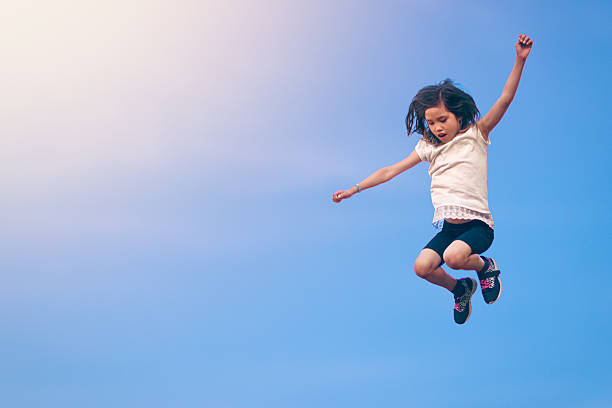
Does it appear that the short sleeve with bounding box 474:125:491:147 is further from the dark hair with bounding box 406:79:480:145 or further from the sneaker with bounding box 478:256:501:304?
the sneaker with bounding box 478:256:501:304

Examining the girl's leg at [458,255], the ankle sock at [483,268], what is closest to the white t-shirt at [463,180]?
the girl's leg at [458,255]

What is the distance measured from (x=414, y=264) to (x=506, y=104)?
1.98 meters

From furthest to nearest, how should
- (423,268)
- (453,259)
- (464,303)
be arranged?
(464,303) → (423,268) → (453,259)

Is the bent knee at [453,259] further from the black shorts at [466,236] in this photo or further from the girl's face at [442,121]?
the girl's face at [442,121]

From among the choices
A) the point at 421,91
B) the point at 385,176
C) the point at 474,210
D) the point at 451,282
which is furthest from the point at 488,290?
the point at 421,91

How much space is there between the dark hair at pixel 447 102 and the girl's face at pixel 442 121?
0.04 m

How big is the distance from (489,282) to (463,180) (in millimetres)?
1237

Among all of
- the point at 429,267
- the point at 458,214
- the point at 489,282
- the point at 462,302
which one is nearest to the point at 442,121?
the point at 458,214

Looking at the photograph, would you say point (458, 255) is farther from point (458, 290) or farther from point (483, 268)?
point (458, 290)

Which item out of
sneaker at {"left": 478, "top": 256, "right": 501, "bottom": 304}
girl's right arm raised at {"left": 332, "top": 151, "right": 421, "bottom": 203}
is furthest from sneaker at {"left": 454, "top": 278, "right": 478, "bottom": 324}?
girl's right arm raised at {"left": 332, "top": 151, "right": 421, "bottom": 203}

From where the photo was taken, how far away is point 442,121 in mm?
7516

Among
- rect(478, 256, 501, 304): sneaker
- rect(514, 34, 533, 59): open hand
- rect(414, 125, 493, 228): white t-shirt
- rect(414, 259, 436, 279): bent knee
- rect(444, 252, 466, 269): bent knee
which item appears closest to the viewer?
rect(514, 34, 533, 59): open hand

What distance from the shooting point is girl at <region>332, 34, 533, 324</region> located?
7465 millimetres

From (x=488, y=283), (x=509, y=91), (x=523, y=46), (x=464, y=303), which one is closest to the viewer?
(x=523, y=46)
